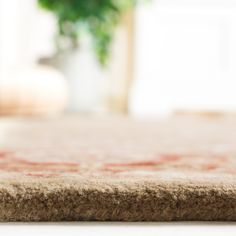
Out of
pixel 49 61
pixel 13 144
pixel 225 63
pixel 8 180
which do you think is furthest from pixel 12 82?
pixel 8 180

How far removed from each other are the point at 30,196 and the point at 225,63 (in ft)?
8.78

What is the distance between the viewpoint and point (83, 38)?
9.46 feet

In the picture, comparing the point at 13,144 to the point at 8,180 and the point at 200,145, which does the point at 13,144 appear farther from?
the point at 8,180

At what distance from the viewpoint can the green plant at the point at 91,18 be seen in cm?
270

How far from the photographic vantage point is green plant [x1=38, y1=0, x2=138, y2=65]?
2.70 meters

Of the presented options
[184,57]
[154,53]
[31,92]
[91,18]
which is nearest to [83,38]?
[91,18]

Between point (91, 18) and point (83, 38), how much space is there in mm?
136
